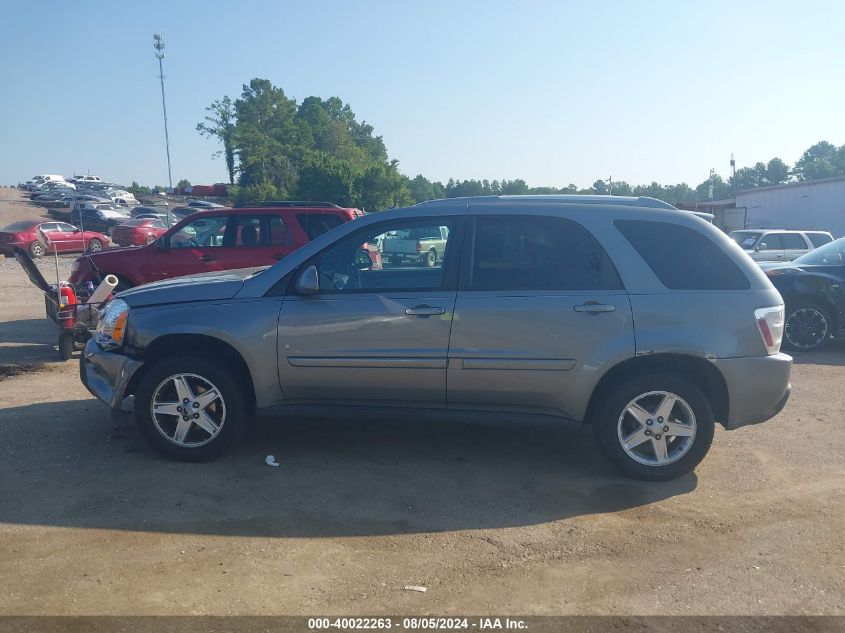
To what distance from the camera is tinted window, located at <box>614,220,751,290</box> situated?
5199mm

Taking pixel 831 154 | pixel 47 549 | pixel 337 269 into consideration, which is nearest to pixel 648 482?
pixel 337 269

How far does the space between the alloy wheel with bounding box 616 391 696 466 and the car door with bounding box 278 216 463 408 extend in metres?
1.28

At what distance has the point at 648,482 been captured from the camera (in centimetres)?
526

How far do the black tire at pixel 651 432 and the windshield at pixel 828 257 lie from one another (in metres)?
6.86

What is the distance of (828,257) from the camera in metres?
10.9

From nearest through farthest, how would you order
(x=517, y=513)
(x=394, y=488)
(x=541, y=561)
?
1. (x=541, y=561)
2. (x=517, y=513)
3. (x=394, y=488)

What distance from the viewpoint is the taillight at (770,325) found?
5137 mm

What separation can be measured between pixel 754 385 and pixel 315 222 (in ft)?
23.1

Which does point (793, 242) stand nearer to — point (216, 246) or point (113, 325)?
point (216, 246)

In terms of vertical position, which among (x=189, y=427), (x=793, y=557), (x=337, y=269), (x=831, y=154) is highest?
(x=831, y=154)

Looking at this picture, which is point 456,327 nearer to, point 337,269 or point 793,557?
point 337,269

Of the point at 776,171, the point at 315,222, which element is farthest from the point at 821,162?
the point at 315,222

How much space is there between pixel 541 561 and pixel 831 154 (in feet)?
390

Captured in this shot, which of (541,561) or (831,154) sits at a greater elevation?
(831,154)
